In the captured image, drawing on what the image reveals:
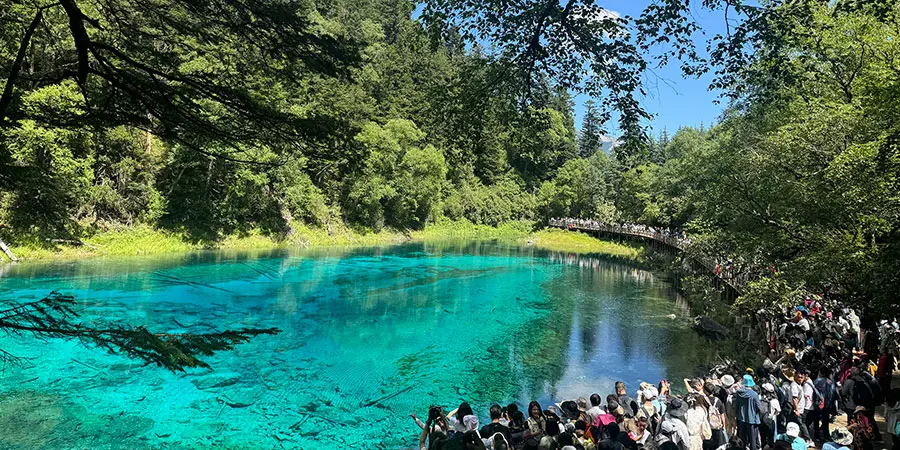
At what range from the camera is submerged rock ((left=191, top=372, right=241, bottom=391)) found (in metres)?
10.7

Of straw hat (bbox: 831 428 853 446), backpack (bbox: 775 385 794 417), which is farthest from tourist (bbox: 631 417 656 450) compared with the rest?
backpack (bbox: 775 385 794 417)

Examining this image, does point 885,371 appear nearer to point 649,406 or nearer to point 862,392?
point 862,392

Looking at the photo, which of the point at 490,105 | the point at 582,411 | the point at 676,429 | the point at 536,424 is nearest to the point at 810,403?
the point at 676,429

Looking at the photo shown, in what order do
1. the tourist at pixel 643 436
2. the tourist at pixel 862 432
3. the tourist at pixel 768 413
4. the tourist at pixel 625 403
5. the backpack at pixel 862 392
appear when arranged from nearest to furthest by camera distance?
the tourist at pixel 862 432 → the tourist at pixel 643 436 → the tourist at pixel 768 413 → the backpack at pixel 862 392 → the tourist at pixel 625 403

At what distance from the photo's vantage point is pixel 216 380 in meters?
11.0

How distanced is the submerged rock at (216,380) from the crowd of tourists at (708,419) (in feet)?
18.8

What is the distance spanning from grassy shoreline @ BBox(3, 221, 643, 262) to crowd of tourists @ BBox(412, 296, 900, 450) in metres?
24.6

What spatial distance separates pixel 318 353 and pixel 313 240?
24842 millimetres

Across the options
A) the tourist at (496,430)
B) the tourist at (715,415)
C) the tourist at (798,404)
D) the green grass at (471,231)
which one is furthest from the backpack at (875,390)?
the green grass at (471,231)

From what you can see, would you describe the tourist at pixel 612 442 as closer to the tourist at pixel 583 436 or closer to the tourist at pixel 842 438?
the tourist at pixel 583 436

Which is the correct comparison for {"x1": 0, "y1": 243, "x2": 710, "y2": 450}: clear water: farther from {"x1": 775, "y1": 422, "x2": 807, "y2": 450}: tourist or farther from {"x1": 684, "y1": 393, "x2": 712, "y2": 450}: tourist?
{"x1": 775, "y1": 422, "x2": 807, "y2": 450}: tourist

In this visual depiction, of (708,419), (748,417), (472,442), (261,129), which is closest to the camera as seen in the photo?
(261,129)

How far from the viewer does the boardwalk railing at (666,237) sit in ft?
59.5

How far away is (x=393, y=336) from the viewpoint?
15.3 metres
